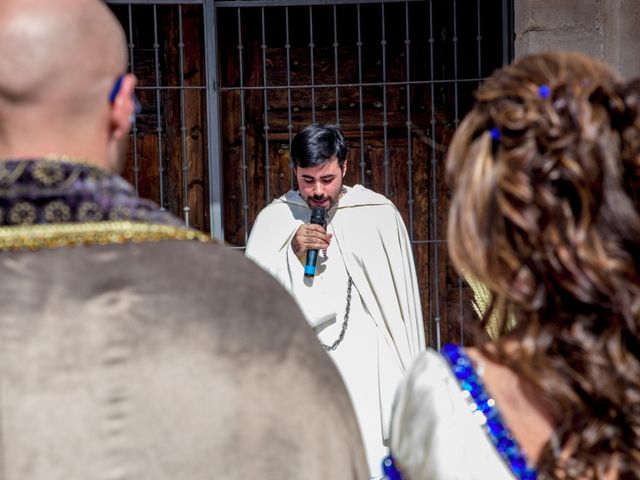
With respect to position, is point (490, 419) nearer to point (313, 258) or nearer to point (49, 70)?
point (49, 70)

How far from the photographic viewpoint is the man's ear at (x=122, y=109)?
4.97 feet

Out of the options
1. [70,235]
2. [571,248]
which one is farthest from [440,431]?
[70,235]

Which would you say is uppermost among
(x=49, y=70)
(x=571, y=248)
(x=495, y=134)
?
(x=49, y=70)

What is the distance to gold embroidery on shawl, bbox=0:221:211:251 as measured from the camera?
1443mm

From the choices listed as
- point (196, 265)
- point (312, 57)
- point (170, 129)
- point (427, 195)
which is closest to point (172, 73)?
point (170, 129)

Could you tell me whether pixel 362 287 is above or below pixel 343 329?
above

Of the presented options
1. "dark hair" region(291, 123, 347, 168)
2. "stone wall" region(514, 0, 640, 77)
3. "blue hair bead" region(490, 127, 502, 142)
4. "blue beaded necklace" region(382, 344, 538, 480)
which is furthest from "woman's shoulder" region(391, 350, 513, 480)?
"stone wall" region(514, 0, 640, 77)

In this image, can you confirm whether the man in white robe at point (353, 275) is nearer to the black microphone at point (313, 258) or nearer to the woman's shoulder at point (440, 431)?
the black microphone at point (313, 258)

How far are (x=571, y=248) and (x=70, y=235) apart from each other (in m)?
0.69

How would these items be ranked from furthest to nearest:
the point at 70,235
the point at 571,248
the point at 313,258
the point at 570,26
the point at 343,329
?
the point at 570,26 < the point at 343,329 < the point at 313,258 < the point at 70,235 < the point at 571,248

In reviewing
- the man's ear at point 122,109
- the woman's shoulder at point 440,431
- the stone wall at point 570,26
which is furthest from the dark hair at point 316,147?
the woman's shoulder at point 440,431

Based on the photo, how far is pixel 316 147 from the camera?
4496mm

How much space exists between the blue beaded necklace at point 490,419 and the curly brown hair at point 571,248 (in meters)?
0.03

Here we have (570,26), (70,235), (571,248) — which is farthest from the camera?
(570,26)
